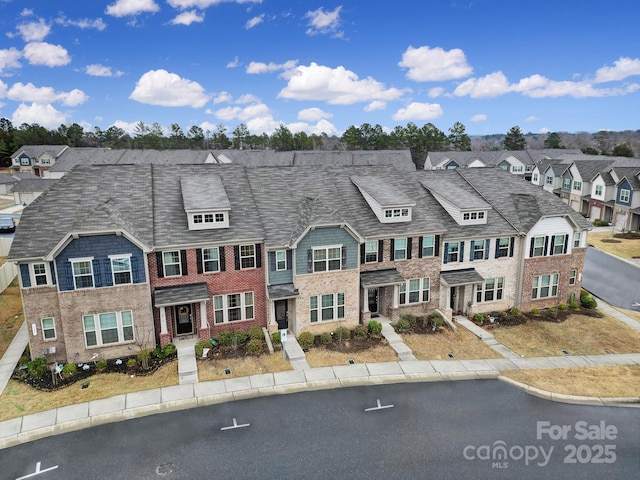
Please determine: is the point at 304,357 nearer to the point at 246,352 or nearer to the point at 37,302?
the point at 246,352

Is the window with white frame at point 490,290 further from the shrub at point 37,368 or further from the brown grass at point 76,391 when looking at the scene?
the shrub at point 37,368

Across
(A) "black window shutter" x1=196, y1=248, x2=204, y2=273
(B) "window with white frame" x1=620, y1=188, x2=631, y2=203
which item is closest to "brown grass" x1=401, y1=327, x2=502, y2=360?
(A) "black window shutter" x1=196, y1=248, x2=204, y2=273

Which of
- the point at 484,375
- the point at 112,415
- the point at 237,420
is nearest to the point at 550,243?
the point at 484,375

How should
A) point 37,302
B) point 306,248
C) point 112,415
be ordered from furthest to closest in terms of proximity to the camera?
point 306,248, point 37,302, point 112,415

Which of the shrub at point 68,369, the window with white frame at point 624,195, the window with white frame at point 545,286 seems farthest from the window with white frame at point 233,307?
the window with white frame at point 624,195

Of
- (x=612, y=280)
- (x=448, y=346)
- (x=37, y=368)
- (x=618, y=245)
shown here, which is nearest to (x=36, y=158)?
(x=37, y=368)

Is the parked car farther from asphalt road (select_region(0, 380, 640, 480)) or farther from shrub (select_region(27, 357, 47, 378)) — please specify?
asphalt road (select_region(0, 380, 640, 480))

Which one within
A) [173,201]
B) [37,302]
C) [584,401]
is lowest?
[584,401]
